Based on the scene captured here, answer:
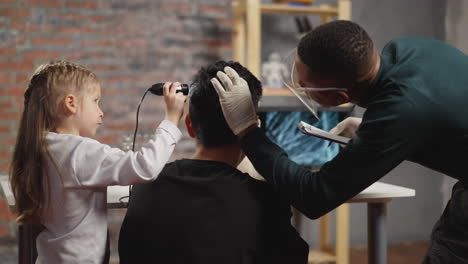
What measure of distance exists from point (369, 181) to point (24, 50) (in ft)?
7.78

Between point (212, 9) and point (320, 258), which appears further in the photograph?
point (212, 9)

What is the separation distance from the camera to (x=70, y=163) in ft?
3.98

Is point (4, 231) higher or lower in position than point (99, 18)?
lower

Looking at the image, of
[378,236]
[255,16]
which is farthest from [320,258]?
[255,16]

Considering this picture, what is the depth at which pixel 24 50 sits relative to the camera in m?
2.85

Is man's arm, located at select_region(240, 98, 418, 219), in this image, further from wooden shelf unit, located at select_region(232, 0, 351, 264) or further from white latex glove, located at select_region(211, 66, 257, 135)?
wooden shelf unit, located at select_region(232, 0, 351, 264)

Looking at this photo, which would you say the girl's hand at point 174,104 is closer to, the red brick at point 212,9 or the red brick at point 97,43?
the red brick at point 97,43

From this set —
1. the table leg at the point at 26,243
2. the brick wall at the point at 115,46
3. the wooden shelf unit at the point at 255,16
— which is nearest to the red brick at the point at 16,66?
the brick wall at the point at 115,46

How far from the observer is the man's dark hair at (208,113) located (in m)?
1.22

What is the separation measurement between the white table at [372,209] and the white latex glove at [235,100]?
0.51m

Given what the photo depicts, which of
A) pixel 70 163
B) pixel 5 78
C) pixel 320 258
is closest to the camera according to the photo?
pixel 70 163

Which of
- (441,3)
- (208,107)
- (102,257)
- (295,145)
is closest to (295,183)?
(208,107)

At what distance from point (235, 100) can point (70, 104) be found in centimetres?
46

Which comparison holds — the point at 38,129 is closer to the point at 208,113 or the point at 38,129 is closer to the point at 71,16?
the point at 208,113
